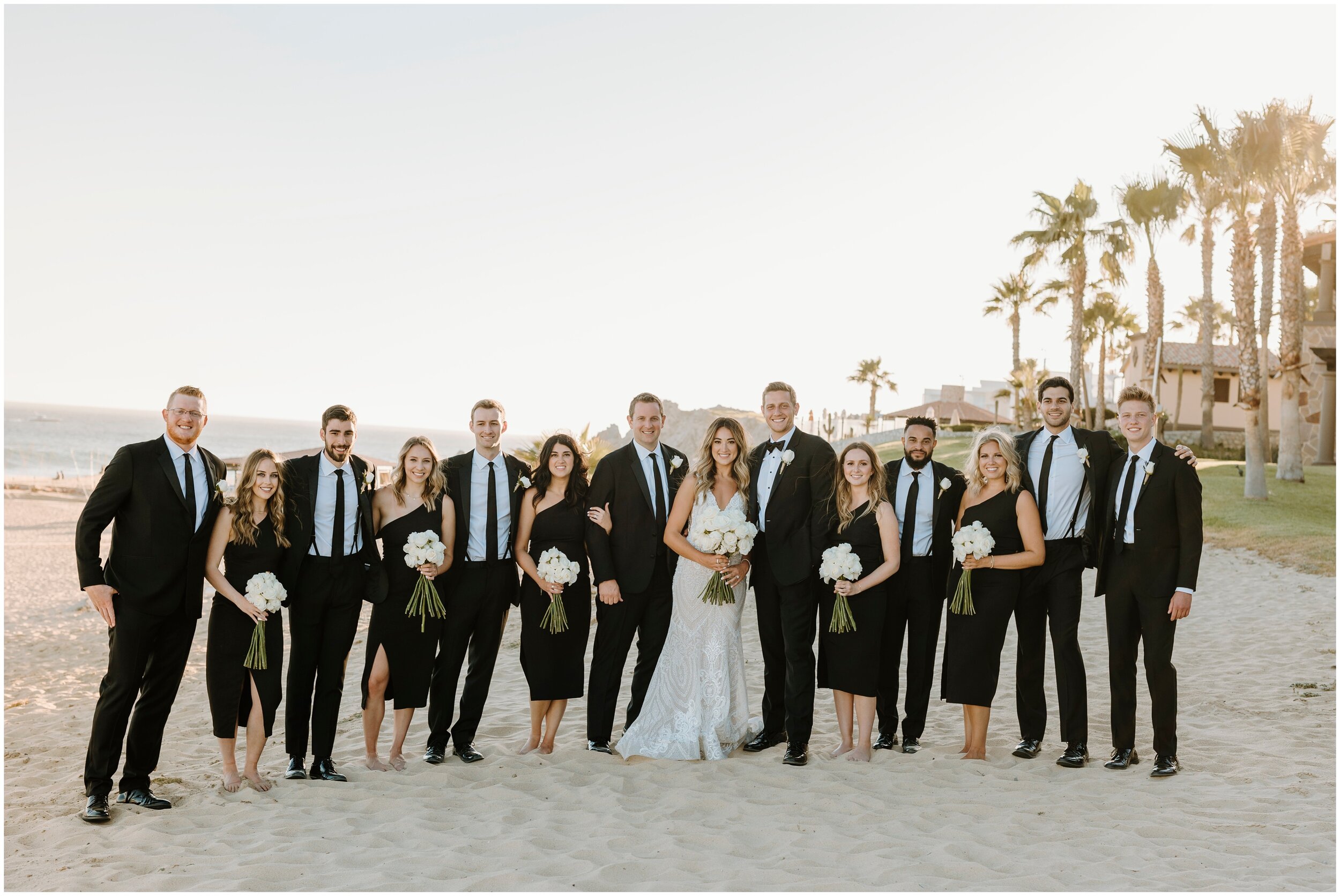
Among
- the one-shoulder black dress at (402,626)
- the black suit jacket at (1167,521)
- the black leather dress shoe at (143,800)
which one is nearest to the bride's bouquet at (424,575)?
the one-shoulder black dress at (402,626)

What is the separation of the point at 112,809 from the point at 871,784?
4.36 m

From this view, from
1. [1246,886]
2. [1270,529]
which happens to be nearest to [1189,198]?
[1270,529]

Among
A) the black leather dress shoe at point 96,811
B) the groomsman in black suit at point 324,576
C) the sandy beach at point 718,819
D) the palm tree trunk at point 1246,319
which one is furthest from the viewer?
the palm tree trunk at point 1246,319

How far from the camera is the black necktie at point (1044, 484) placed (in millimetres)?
6219

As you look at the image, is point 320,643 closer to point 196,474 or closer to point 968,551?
point 196,474

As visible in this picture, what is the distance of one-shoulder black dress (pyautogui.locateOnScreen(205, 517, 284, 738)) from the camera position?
554 cm

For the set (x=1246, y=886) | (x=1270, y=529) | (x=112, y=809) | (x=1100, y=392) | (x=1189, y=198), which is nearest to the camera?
(x=1246, y=886)

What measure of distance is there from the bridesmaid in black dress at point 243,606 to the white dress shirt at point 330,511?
21 cm

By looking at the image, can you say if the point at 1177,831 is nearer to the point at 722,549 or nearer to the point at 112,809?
the point at 722,549

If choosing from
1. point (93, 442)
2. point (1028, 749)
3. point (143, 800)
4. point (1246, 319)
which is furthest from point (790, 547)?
point (93, 442)

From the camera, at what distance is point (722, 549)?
6.05 metres

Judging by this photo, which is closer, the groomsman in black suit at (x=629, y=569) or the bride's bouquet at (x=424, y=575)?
the bride's bouquet at (x=424, y=575)

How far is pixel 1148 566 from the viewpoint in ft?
19.5

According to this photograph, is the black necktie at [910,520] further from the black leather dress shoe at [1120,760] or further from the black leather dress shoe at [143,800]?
the black leather dress shoe at [143,800]
